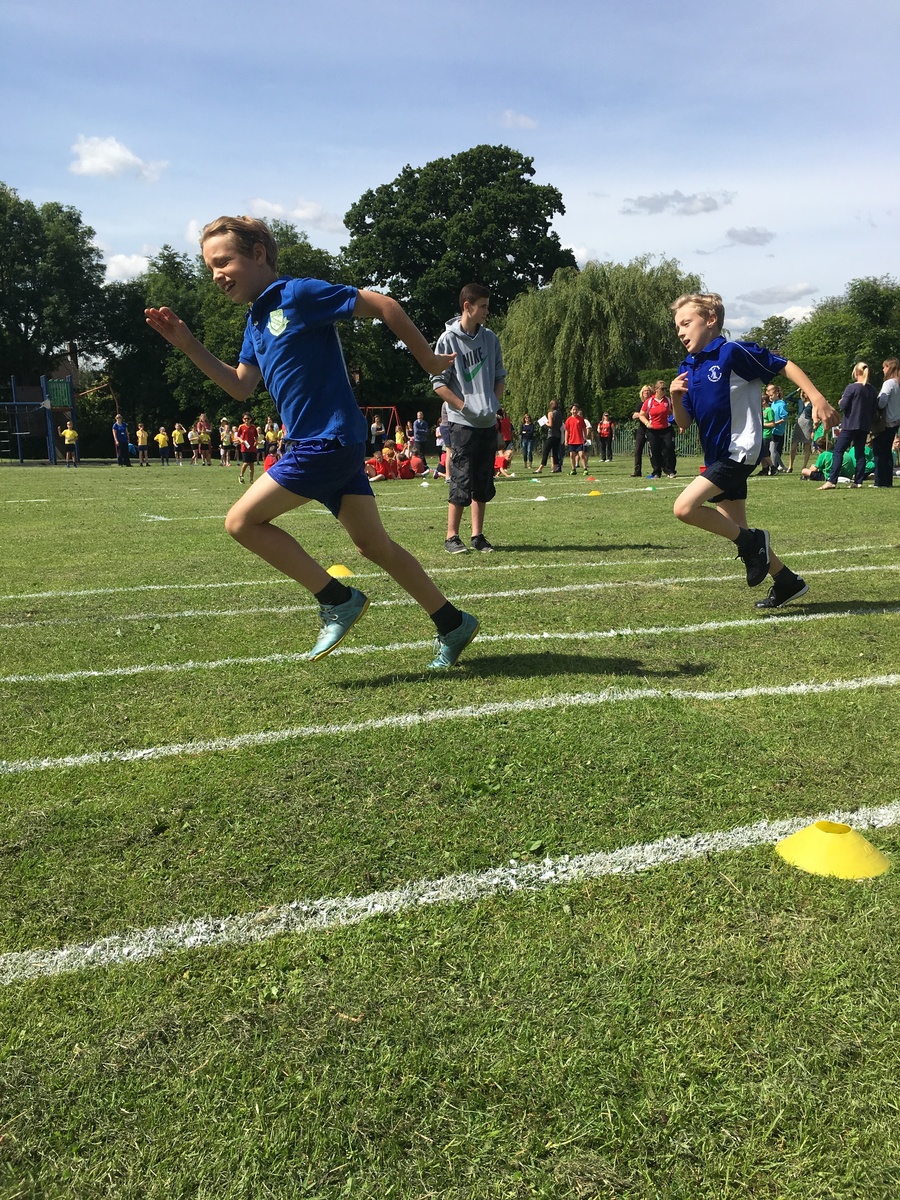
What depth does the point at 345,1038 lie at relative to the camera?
199 cm

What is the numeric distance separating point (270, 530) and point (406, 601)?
2.13 metres

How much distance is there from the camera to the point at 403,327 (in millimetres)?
4207

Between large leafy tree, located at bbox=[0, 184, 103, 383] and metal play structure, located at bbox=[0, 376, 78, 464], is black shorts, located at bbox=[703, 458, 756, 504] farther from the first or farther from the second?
large leafy tree, located at bbox=[0, 184, 103, 383]

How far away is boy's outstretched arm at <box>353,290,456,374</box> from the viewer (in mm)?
4098

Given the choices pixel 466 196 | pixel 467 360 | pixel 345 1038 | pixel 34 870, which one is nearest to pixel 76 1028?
pixel 345 1038

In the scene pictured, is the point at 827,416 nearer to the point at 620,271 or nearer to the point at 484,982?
the point at 484,982

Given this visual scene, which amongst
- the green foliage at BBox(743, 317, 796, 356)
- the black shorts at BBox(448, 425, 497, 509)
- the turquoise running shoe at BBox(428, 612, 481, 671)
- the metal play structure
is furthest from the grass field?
the green foliage at BBox(743, 317, 796, 356)

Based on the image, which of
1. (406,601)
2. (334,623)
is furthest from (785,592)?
(334,623)

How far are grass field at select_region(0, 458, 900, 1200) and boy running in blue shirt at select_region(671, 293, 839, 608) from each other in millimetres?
958

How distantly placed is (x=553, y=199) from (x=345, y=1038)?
76522 mm

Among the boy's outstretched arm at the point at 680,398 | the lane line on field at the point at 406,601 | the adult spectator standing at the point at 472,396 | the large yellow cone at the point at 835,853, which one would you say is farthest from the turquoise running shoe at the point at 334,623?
the adult spectator standing at the point at 472,396

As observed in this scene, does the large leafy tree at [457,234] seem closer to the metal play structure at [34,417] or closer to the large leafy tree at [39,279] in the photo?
the large leafy tree at [39,279]

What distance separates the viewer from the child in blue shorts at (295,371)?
169 inches

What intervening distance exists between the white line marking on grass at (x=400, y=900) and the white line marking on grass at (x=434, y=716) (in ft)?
4.01
